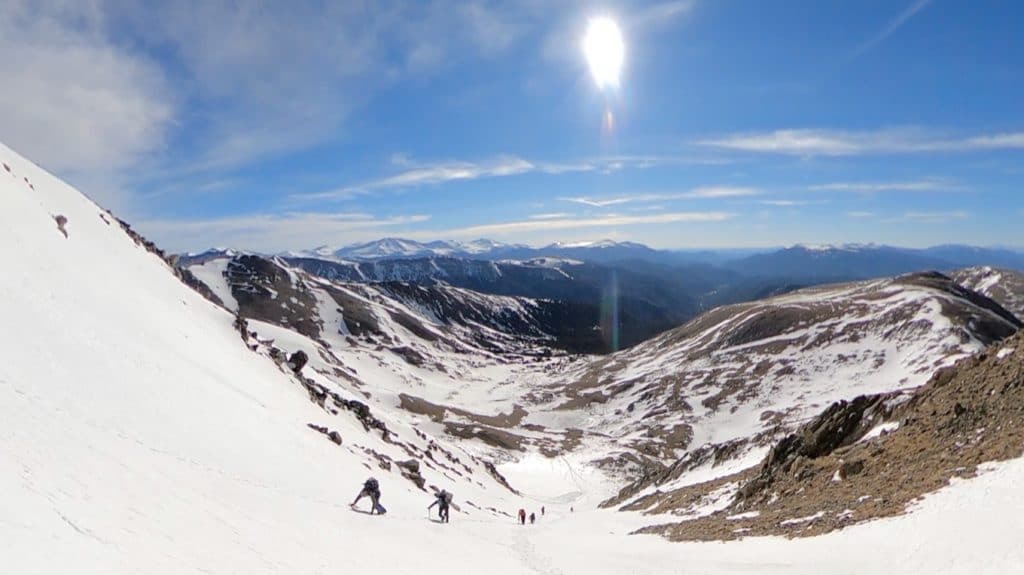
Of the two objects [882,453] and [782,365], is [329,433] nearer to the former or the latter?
[882,453]

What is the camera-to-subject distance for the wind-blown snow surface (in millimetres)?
12195

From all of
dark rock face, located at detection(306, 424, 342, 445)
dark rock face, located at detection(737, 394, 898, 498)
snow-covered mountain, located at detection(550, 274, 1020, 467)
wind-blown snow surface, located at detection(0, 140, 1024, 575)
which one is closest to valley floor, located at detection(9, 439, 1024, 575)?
wind-blown snow surface, located at detection(0, 140, 1024, 575)

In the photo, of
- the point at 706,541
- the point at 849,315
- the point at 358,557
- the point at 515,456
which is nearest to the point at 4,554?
the point at 358,557

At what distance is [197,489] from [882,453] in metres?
26.8

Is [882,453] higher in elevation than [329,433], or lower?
higher

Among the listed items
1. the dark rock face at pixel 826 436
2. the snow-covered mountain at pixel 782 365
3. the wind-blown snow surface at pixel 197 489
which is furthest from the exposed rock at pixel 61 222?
the snow-covered mountain at pixel 782 365

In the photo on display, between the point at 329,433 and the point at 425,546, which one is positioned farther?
the point at 329,433

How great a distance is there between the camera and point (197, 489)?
1688 centimetres

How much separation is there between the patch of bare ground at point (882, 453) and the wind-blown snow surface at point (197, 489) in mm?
1862

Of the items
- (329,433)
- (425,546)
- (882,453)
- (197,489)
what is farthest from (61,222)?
(882,453)

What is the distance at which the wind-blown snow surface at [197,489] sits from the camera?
40.0 feet

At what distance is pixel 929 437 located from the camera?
70.6ft

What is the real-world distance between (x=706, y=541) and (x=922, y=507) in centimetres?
823

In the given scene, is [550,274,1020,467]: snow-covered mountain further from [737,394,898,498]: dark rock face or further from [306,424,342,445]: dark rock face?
[306,424,342,445]: dark rock face
